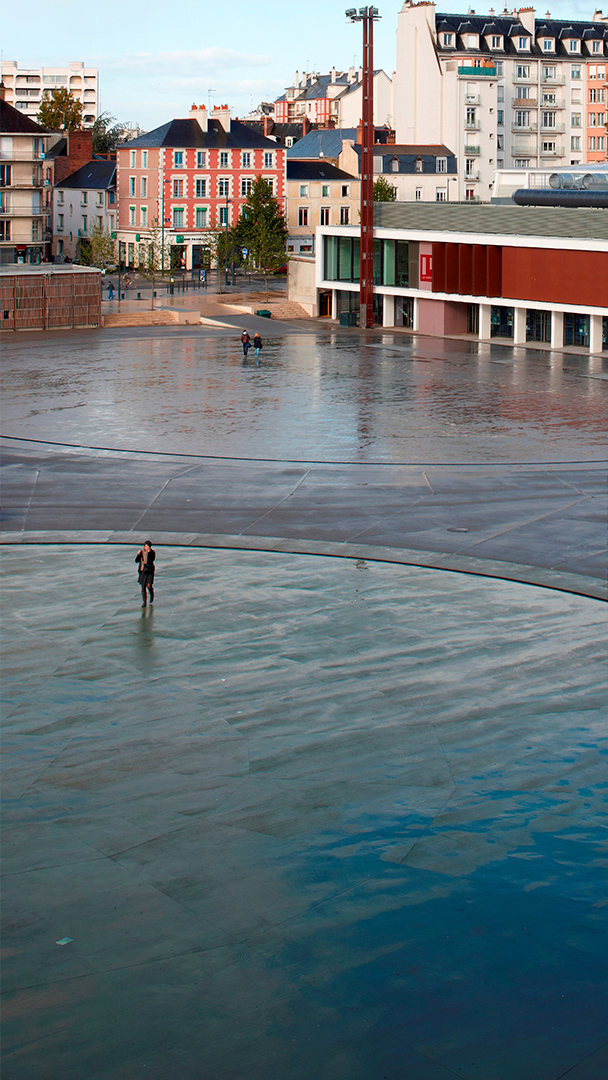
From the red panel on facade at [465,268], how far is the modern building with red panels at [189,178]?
4334 centimetres

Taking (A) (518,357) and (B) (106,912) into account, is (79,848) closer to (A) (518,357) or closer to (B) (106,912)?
(B) (106,912)

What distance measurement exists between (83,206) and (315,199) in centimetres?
2233

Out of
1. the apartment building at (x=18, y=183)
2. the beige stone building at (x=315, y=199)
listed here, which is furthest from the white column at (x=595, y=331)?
the beige stone building at (x=315, y=199)

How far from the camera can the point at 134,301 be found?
90.4 meters

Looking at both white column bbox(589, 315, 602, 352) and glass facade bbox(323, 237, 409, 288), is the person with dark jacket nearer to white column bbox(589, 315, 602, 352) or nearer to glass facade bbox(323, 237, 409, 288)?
white column bbox(589, 315, 602, 352)

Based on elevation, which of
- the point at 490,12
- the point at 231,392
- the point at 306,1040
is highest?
the point at 490,12

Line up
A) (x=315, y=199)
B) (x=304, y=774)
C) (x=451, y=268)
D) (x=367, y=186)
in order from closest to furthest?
1. (x=304, y=774)
2. (x=451, y=268)
3. (x=367, y=186)
4. (x=315, y=199)

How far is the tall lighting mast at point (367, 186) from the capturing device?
7869 cm

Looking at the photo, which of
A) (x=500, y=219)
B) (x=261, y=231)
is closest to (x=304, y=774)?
(x=500, y=219)

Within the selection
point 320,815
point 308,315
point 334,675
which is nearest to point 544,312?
point 308,315

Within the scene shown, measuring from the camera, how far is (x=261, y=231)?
106m

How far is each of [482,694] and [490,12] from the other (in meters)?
130

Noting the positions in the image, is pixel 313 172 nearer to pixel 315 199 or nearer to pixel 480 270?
pixel 315 199

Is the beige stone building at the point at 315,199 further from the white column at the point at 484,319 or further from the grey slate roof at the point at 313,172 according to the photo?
the white column at the point at 484,319
